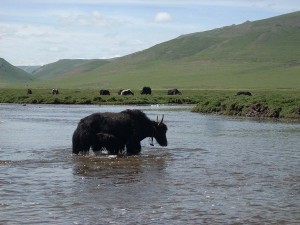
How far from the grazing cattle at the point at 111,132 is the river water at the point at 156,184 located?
38cm

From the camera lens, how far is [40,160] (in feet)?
52.4

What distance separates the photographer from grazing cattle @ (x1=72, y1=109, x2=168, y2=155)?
17047 millimetres

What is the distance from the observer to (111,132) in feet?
57.0

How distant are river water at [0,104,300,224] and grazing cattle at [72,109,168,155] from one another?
38cm

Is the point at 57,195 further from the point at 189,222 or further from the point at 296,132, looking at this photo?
the point at 296,132

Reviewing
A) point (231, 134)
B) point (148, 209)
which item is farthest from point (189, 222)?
point (231, 134)

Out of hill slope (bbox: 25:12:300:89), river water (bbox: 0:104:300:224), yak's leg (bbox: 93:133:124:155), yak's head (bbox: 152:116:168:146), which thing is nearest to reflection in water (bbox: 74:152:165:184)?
river water (bbox: 0:104:300:224)

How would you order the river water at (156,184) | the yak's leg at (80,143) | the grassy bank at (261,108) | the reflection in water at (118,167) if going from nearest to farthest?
the river water at (156,184)
the reflection in water at (118,167)
the yak's leg at (80,143)
the grassy bank at (261,108)

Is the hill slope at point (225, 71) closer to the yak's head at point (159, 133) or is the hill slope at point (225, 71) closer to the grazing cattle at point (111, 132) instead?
the yak's head at point (159, 133)

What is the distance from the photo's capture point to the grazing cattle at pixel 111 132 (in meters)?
17.0

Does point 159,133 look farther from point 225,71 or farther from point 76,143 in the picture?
point 225,71

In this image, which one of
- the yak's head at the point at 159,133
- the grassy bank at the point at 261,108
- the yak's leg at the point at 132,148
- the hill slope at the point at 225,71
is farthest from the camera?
the hill slope at the point at 225,71

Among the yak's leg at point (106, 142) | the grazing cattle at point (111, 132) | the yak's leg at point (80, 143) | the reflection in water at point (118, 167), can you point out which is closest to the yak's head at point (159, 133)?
the grazing cattle at point (111, 132)

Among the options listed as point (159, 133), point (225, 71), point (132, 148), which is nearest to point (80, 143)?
point (132, 148)
